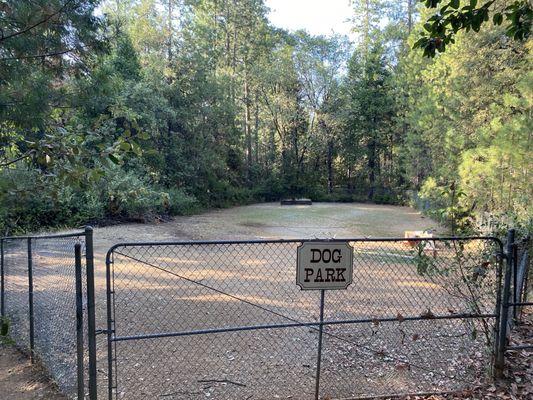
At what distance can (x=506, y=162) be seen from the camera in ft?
27.6

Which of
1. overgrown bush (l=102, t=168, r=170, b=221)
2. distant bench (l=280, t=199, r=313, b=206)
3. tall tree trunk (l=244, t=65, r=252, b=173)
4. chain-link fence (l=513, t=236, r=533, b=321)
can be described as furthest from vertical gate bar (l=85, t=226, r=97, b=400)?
tall tree trunk (l=244, t=65, r=252, b=173)

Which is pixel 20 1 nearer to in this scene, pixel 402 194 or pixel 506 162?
pixel 506 162

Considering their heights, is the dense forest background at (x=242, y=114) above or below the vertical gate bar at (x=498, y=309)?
above

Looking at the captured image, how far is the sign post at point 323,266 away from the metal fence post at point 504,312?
4.36 ft

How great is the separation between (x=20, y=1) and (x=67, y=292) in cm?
276

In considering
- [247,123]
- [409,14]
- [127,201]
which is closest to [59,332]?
[127,201]

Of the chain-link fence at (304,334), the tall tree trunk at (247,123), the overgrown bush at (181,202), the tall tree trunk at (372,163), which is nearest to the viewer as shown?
the chain-link fence at (304,334)

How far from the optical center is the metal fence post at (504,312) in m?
3.44

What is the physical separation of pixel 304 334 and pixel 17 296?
439 cm

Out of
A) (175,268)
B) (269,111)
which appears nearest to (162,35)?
(269,111)

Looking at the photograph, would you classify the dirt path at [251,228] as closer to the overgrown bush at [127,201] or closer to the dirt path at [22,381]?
the overgrown bush at [127,201]

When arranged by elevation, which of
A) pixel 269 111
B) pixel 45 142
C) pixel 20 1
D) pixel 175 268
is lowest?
pixel 175 268

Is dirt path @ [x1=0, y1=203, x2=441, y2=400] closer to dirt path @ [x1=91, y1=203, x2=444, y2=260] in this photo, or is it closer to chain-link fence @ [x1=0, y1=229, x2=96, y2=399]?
dirt path @ [x1=91, y1=203, x2=444, y2=260]

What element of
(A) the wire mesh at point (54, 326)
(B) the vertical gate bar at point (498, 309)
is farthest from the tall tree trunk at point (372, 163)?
(B) the vertical gate bar at point (498, 309)
